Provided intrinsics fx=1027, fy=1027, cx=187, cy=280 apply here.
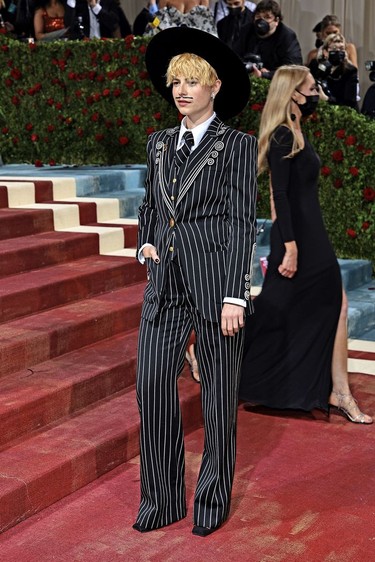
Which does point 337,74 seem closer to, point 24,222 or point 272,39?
point 272,39

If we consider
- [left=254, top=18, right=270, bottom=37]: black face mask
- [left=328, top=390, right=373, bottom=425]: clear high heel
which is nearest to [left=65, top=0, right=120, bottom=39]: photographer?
[left=254, top=18, right=270, bottom=37]: black face mask

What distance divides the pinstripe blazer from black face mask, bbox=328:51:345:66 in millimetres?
5085

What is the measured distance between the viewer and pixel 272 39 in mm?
8344

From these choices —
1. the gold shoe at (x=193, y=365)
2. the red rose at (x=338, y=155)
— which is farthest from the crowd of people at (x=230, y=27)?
the gold shoe at (x=193, y=365)

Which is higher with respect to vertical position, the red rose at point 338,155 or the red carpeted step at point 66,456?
the red rose at point 338,155

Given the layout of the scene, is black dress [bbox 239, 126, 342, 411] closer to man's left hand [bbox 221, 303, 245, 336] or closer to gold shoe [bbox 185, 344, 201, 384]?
gold shoe [bbox 185, 344, 201, 384]

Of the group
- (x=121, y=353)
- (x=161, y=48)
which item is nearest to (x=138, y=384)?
(x=161, y=48)

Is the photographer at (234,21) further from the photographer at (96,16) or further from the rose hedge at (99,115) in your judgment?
the rose hedge at (99,115)

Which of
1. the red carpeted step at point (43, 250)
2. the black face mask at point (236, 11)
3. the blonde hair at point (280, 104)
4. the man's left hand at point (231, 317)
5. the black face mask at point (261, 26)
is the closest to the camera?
the man's left hand at point (231, 317)

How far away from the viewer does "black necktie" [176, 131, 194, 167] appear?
348cm

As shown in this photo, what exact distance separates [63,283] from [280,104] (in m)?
1.49

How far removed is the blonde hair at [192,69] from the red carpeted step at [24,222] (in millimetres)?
2707

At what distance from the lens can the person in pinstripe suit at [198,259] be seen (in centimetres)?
340

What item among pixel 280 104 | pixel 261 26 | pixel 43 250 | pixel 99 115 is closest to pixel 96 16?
pixel 99 115
